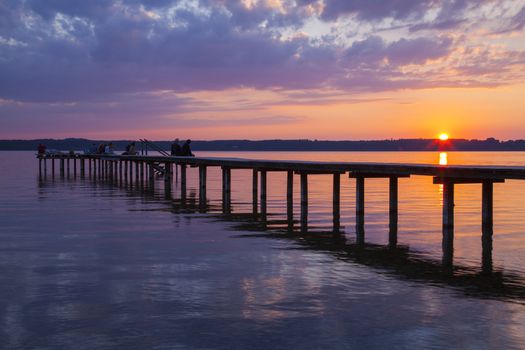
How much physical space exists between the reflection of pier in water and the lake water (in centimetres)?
5

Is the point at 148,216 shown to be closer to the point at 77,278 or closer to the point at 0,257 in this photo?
the point at 0,257

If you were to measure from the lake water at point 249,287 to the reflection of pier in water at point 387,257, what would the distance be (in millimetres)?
46

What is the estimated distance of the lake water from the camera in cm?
800

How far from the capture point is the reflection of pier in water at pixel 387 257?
1091 centimetres

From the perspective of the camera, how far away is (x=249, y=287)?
1068 cm

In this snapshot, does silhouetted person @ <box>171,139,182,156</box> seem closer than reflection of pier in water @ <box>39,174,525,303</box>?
No

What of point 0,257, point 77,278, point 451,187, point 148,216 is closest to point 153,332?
point 77,278

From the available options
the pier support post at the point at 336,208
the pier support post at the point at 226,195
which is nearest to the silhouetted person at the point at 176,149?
the pier support post at the point at 226,195

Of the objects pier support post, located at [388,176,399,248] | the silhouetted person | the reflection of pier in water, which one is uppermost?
the silhouetted person

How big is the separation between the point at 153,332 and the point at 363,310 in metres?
2.79

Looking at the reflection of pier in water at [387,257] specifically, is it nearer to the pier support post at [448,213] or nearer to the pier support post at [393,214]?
the pier support post at [393,214]

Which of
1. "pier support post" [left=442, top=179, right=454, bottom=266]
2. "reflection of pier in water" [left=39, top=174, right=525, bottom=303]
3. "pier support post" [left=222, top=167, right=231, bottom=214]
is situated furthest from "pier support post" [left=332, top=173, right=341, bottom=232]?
"pier support post" [left=222, top=167, right=231, bottom=214]

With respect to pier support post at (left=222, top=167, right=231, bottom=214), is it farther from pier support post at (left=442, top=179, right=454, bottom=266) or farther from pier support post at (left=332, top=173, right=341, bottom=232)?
pier support post at (left=442, top=179, right=454, bottom=266)

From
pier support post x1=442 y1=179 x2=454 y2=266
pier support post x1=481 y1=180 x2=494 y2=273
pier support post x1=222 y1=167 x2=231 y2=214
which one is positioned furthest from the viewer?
pier support post x1=222 y1=167 x2=231 y2=214
